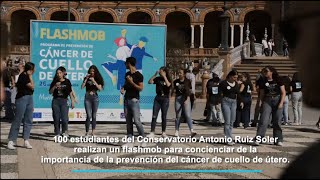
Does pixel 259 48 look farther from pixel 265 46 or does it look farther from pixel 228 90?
pixel 228 90

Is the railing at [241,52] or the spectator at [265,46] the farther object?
the railing at [241,52]

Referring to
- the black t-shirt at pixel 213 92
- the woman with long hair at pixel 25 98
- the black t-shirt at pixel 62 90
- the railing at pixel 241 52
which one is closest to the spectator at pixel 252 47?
the railing at pixel 241 52

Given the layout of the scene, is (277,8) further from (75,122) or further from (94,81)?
(75,122)

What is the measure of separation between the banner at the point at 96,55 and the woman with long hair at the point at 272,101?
298 centimetres

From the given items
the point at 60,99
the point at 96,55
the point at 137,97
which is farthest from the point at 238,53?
the point at 137,97

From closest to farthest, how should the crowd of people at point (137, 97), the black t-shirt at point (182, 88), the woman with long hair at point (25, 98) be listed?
1. the woman with long hair at point (25, 98)
2. the crowd of people at point (137, 97)
3. the black t-shirt at point (182, 88)

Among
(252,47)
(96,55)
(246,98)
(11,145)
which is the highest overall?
(252,47)

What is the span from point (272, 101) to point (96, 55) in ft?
14.9

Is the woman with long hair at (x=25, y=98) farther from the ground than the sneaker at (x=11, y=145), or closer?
farther from the ground

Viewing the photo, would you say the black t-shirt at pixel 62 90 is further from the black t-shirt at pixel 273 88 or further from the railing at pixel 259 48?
the railing at pixel 259 48

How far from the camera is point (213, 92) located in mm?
11562

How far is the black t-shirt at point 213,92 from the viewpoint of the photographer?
11500 mm

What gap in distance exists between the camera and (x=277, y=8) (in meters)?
1.00

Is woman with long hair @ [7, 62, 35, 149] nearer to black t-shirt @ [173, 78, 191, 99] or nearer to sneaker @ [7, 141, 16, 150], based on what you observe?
sneaker @ [7, 141, 16, 150]
